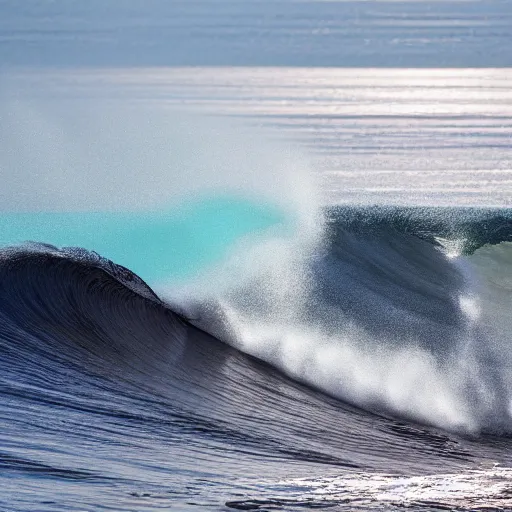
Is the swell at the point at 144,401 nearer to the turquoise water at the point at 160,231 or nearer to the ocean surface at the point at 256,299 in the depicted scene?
the ocean surface at the point at 256,299

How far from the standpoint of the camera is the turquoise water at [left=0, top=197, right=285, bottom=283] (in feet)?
25.7

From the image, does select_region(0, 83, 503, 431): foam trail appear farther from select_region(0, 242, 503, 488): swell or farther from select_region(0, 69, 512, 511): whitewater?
select_region(0, 242, 503, 488): swell

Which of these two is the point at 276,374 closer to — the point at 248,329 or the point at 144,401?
the point at 248,329

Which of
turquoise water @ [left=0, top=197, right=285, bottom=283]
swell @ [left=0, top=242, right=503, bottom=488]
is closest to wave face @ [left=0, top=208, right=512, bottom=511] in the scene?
swell @ [left=0, top=242, right=503, bottom=488]

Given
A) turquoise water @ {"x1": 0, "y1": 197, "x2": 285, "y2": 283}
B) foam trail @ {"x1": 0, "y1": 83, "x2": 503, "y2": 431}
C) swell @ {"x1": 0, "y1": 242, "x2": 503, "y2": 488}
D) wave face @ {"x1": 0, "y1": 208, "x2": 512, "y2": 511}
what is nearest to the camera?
wave face @ {"x1": 0, "y1": 208, "x2": 512, "y2": 511}

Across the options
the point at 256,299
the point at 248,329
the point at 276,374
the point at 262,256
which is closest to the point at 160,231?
the point at 262,256

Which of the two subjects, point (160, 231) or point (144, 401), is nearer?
point (144, 401)

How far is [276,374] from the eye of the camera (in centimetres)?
593

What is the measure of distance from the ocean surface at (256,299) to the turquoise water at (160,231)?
1.2 inches

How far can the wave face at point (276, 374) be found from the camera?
3.52 meters

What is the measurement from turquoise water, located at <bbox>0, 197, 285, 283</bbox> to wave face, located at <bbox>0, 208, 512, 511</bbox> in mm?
342

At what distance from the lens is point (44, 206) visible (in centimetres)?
974

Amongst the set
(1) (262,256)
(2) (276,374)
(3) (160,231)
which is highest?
(3) (160,231)

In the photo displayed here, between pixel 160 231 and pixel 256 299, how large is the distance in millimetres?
1906
